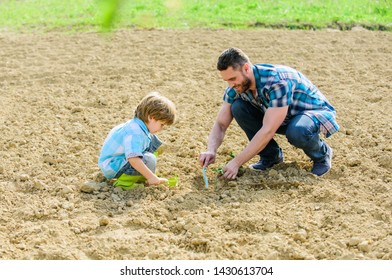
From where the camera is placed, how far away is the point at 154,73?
6.89 meters

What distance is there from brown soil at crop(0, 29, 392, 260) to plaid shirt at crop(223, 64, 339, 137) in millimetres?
424

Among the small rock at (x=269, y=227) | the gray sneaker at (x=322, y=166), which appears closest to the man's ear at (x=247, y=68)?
the gray sneaker at (x=322, y=166)

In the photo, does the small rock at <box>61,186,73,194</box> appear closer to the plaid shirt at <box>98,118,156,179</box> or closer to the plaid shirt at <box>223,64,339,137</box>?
the plaid shirt at <box>98,118,156,179</box>

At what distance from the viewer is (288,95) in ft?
13.3

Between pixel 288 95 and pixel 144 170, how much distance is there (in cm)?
107

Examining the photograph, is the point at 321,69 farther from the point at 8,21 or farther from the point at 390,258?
the point at 8,21

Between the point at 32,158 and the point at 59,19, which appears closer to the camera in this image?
the point at 32,158

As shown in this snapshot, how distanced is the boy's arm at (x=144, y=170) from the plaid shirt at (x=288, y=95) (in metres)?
0.85

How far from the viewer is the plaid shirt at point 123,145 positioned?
3986 mm

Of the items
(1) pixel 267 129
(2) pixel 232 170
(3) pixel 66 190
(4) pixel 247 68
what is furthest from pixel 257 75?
(3) pixel 66 190

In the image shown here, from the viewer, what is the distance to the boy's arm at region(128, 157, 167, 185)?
400 centimetres

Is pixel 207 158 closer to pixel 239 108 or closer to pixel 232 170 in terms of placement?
pixel 232 170

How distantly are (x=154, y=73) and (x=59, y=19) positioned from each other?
374 cm

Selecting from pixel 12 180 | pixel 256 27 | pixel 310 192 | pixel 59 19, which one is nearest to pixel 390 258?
pixel 310 192
